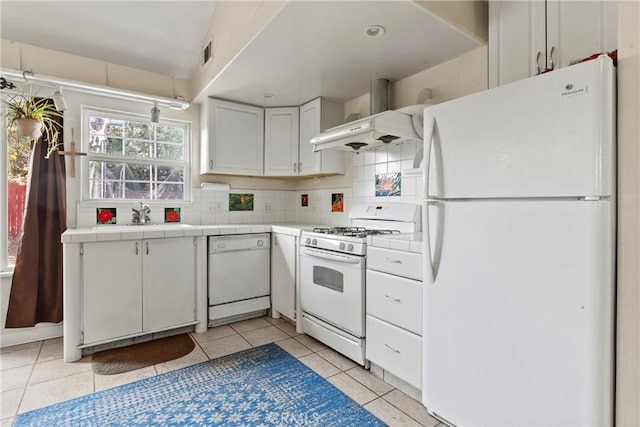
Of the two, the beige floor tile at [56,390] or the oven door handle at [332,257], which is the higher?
the oven door handle at [332,257]

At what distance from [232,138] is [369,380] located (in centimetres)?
248

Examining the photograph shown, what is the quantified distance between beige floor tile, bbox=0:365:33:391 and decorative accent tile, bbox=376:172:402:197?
280cm

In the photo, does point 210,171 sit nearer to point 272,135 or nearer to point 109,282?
point 272,135

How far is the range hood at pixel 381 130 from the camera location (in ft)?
7.39

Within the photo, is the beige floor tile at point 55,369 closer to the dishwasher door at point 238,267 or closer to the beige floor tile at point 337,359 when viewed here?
the dishwasher door at point 238,267

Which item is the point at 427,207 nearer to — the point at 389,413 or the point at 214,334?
the point at 389,413

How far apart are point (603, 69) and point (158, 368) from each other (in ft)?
9.13

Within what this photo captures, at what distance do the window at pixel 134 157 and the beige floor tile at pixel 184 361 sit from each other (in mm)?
1619

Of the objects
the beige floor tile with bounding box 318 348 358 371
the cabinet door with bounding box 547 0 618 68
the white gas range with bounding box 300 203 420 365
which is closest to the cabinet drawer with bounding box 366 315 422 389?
the white gas range with bounding box 300 203 420 365

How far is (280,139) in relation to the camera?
347 centimetres

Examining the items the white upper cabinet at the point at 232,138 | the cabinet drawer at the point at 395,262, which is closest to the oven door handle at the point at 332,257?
the cabinet drawer at the point at 395,262

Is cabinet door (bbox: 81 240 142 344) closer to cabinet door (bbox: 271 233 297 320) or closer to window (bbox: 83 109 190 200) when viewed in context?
window (bbox: 83 109 190 200)

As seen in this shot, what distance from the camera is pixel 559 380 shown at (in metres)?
1.19

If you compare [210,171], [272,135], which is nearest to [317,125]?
[272,135]
